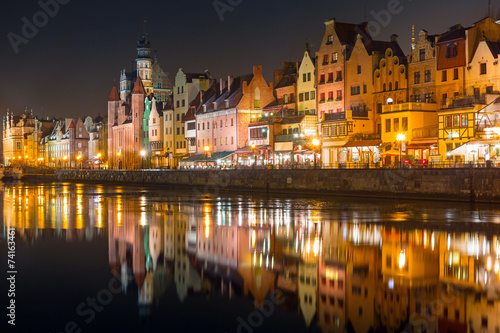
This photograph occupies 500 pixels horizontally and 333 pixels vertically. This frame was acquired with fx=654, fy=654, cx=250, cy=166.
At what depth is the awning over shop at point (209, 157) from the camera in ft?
301

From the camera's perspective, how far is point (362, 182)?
55.6 meters

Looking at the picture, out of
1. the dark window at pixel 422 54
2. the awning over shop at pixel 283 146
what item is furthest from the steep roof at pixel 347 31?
the awning over shop at pixel 283 146

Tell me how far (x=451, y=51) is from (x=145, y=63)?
377 feet

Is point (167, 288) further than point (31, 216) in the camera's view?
No

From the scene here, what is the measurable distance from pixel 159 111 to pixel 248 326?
10495cm

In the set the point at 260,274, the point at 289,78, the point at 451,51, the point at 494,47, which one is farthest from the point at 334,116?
the point at 260,274

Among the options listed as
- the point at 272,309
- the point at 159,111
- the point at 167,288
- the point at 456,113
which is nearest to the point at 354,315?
the point at 272,309

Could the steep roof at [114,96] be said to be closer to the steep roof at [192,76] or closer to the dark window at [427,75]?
the steep roof at [192,76]

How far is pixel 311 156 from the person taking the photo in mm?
78688

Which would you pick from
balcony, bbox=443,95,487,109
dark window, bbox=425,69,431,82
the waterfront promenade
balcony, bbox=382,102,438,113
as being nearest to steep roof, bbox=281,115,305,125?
the waterfront promenade

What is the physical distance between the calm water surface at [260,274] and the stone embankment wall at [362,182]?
18.2ft

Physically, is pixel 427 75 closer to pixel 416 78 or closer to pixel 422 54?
pixel 416 78

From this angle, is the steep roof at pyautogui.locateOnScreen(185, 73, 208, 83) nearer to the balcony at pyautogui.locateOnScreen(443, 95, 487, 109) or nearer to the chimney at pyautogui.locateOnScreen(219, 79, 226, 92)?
the chimney at pyautogui.locateOnScreen(219, 79, 226, 92)

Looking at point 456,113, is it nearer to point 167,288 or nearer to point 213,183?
point 213,183
